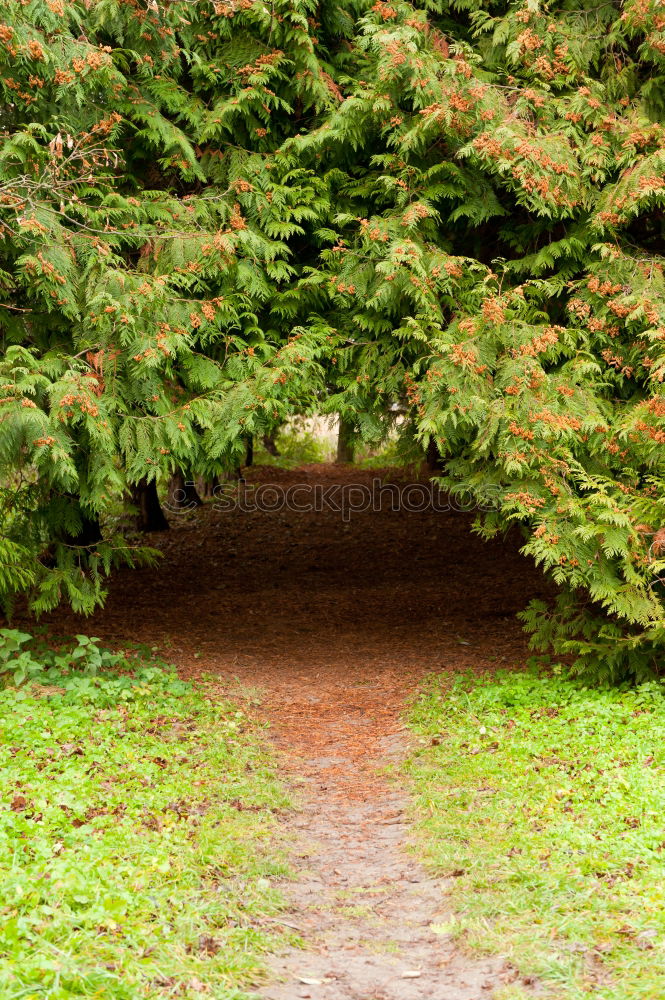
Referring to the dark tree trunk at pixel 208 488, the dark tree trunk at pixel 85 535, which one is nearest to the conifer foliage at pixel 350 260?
the dark tree trunk at pixel 85 535

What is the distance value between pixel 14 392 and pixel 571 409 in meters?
4.24

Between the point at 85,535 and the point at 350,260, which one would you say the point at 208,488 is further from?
the point at 350,260

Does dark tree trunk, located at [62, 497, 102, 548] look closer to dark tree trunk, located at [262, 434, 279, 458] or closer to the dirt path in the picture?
the dirt path

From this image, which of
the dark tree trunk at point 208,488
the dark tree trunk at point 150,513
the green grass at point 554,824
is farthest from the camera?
the dark tree trunk at point 208,488

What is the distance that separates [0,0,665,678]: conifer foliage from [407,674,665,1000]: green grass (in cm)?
75

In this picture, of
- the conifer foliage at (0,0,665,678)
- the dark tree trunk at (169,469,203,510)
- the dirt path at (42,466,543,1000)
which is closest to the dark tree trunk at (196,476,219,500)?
the dark tree trunk at (169,469,203,510)

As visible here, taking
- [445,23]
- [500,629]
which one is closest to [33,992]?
[500,629]

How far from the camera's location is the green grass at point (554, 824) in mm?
3619

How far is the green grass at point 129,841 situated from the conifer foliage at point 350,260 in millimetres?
1371

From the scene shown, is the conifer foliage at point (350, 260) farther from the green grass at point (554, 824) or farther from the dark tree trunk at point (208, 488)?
the dark tree trunk at point (208, 488)

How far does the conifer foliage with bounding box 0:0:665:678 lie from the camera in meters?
6.59

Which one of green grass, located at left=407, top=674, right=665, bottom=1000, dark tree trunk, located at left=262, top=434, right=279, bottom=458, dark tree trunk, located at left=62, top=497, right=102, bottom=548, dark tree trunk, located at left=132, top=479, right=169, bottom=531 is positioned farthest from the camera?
dark tree trunk, located at left=262, top=434, right=279, bottom=458

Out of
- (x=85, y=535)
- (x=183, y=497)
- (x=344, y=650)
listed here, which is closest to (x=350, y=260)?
(x=85, y=535)

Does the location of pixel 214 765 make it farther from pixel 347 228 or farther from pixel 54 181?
pixel 347 228
